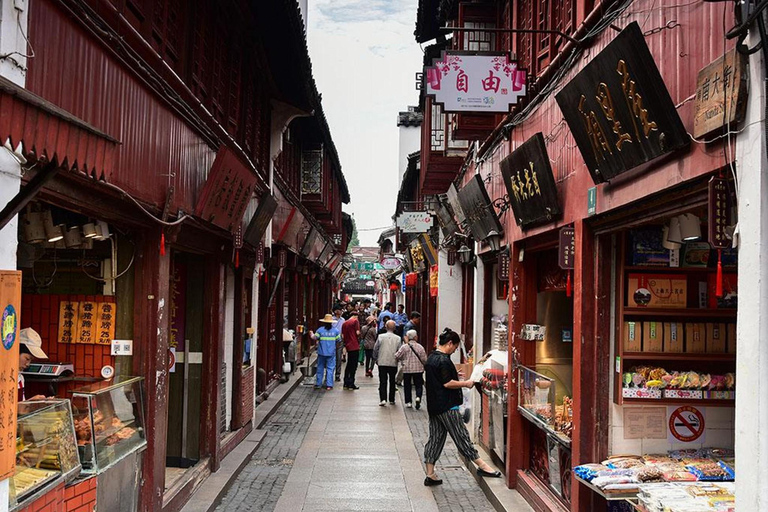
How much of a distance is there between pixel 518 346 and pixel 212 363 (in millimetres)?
3920

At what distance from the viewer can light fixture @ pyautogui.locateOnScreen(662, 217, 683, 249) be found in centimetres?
618

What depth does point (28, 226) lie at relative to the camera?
5.86 m

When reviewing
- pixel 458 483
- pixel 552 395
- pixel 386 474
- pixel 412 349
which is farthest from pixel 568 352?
pixel 412 349

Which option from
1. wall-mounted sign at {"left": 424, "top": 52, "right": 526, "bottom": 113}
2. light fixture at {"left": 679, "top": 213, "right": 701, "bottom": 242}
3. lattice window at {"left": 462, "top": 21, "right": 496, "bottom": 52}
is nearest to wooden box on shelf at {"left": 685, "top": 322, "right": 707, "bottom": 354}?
light fixture at {"left": 679, "top": 213, "right": 701, "bottom": 242}

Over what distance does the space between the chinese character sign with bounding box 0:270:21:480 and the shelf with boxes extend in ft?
15.6

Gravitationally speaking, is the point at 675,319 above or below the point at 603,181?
below

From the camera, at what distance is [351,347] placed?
18.8 metres

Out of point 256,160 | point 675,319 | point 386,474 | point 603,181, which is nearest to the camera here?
point 603,181

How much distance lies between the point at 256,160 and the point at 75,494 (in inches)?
311

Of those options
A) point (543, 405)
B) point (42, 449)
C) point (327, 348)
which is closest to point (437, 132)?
point (327, 348)

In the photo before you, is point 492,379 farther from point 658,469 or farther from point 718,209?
point 718,209

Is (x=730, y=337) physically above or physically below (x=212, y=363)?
above

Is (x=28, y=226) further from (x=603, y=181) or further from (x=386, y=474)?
(x=386, y=474)

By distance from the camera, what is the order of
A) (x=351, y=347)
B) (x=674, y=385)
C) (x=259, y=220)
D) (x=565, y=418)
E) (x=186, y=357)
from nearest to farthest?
(x=674, y=385)
(x=565, y=418)
(x=186, y=357)
(x=259, y=220)
(x=351, y=347)
